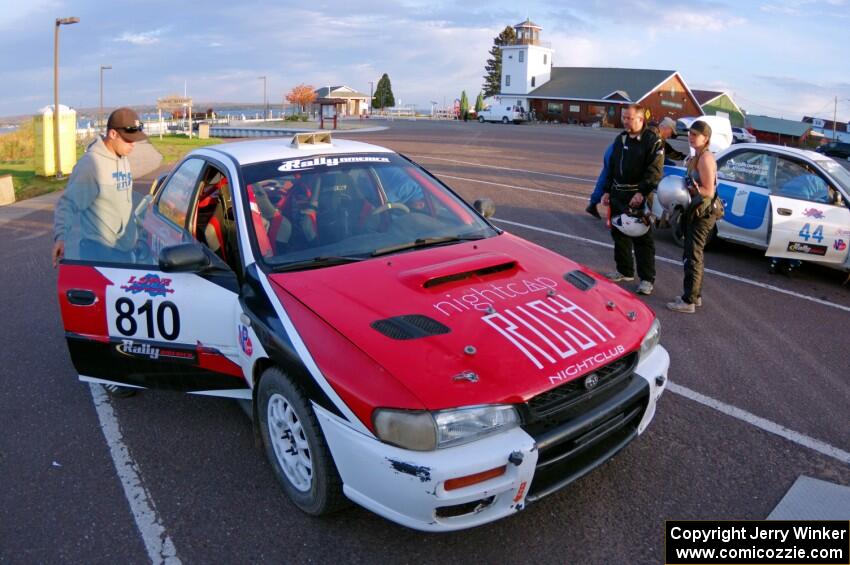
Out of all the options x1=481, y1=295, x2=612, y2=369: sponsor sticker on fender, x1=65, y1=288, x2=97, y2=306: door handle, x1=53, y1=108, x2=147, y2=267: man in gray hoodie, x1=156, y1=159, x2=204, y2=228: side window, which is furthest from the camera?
x1=53, y1=108, x2=147, y2=267: man in gray hoodie

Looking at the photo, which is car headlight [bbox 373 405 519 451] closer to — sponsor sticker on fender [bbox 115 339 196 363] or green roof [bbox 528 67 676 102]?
sponsor sticker on fender [bbox 115 339 196 363]

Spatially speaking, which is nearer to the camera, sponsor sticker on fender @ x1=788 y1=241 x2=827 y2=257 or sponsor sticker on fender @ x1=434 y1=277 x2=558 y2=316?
sponsor sticker on fender @ x1=434 y1=277 x2=558 y2=316

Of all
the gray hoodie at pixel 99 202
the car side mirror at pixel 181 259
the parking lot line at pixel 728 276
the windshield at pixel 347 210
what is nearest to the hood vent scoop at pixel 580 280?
the windshield at pixel 347 210

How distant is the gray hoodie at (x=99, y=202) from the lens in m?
4.36

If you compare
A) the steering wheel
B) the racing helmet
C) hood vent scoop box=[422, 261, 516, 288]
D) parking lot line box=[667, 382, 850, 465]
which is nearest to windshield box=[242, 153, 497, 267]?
the steering wheel

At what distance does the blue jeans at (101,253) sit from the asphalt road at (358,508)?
97 cm

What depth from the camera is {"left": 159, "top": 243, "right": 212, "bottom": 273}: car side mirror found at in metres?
3.29

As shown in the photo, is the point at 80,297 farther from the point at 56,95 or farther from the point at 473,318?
the point at 56,95

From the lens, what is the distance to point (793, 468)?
11.3 ft

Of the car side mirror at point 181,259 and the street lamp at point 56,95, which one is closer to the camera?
the car side mirror at point 181,259

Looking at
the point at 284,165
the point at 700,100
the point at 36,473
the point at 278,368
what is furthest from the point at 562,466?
the point at 700,100

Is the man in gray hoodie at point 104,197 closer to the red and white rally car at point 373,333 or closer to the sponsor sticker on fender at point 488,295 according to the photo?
the red and white rally car at point 373,333

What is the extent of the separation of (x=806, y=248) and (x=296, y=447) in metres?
6.37

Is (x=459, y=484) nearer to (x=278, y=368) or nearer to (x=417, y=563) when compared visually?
(x=417, y=563)
